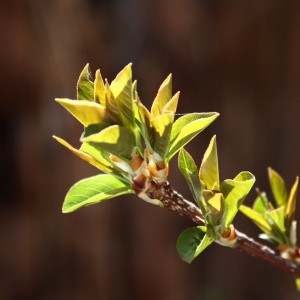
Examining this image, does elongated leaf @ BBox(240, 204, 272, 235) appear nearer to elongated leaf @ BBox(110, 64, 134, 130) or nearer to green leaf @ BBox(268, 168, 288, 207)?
green leaf @ BBox(268, 168, 288, 207)

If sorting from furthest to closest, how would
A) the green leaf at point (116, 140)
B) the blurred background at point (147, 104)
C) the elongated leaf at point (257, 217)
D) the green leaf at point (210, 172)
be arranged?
the blurred background at point (147, 104) < the elongated leaf at point (257, 217) < the green leaf at point (210, 172) < the green leaf at point (116, 140)

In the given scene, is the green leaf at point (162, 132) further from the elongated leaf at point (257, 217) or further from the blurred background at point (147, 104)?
the blurred background at point (147, 104)

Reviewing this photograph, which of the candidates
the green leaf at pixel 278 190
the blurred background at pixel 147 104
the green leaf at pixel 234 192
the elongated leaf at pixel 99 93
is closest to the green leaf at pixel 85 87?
the elongated leaf at pixel 99 93

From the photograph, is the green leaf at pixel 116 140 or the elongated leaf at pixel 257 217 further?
the elongated leaf at pixel 257 217

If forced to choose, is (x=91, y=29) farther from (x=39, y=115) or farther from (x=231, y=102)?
(x=231, y=102)

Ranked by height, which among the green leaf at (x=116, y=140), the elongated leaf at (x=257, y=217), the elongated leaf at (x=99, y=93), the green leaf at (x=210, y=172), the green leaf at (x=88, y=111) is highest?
the elongated leaf at (x=99, y=93)

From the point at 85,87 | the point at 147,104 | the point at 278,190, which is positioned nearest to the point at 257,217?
the point at 278,190

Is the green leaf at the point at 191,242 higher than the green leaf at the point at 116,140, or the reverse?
the green leaf at the point at 116,140

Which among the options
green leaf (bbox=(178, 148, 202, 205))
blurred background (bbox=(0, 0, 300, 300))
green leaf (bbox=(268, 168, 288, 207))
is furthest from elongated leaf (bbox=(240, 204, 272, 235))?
blurred background (bbox=(0, 0, 300, 300))

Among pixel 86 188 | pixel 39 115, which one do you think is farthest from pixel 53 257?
pixel 86 188
